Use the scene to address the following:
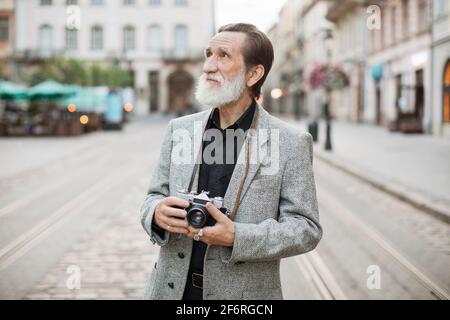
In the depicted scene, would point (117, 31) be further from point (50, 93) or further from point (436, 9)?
point (436, 9)

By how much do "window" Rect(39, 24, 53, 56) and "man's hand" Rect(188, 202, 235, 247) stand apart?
48816mm

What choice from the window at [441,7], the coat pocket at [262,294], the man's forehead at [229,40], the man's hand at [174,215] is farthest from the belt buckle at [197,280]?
the window at [441,7]

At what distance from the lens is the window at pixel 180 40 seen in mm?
53969

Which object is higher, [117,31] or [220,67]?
[117,31]

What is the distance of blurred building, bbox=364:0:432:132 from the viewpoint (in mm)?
25297

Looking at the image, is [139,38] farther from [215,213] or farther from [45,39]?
[215,213]

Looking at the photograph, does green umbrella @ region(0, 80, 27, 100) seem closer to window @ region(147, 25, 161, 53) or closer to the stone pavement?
the stone pavement

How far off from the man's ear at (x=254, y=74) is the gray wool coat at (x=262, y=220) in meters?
0.15

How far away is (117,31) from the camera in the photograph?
1988 inches

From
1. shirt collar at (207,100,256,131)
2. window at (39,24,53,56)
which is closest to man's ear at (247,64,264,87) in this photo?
shirt collar at (207,100,256,131)

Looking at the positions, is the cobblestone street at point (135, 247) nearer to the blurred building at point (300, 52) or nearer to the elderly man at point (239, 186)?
the elderly man at point (239, 186)

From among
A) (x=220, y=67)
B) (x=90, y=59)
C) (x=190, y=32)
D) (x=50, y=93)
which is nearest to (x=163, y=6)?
(x=190, y=32)

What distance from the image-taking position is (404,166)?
44.4 feet
